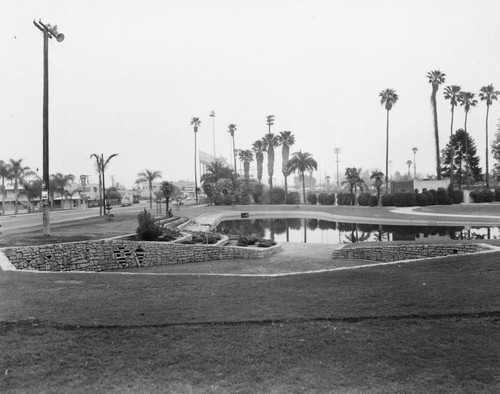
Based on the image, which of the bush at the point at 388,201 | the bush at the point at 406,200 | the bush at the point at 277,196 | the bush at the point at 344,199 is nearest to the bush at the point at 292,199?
the bush at the point at 277,196

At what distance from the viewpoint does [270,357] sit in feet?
17.6

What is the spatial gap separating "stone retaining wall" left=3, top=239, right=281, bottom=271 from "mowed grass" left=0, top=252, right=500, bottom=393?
26.5 feet

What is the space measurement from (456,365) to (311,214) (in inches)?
1750

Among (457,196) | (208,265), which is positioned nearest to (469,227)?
(208,265)

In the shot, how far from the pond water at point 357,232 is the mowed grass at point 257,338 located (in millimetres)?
17848

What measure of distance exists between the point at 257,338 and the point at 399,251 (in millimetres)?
12493

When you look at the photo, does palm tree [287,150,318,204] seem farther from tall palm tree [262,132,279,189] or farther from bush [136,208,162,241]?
bush [136,208,162,241]

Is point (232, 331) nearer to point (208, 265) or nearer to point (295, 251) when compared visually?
point (208, 265)

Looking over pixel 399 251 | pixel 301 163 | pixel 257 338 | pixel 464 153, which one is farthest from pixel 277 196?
pixel 257 338

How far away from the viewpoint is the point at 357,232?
106 ft

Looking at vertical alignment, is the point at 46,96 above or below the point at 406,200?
above

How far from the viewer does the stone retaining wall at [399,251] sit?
15.9 metres

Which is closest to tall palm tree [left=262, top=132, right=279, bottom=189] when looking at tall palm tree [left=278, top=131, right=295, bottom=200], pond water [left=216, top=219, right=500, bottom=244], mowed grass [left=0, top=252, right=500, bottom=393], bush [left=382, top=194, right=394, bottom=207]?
tall palm tree [left=278, top=131, right=295, bottom=200]

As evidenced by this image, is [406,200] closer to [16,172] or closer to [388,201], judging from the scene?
[388,201]
